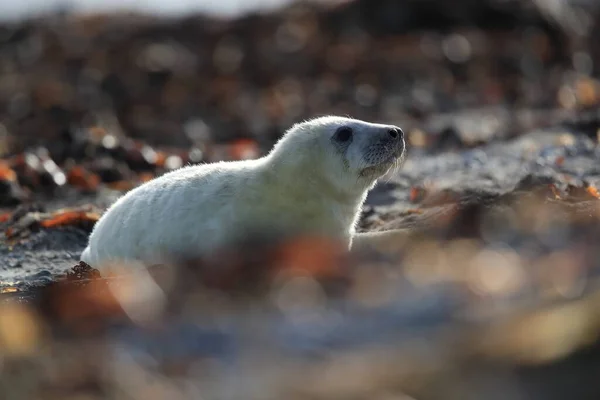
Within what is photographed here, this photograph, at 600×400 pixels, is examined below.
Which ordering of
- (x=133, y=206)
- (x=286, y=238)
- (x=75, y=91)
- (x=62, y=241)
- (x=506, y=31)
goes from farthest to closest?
(x=506, y=31)
(x=75, y=91)
(x=62, y=241)
(x=133, y=206)
(x=286, y=238)

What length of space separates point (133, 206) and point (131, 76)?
12.7m

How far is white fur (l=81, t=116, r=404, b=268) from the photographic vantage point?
5.86 m

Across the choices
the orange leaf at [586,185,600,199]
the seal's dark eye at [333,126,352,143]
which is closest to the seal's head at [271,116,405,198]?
the seal's dark eye at [333,126,352,143]

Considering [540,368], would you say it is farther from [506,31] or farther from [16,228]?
[506,31]

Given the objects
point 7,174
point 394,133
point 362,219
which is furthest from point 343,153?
point 7,174

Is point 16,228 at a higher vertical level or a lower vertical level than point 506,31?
higher

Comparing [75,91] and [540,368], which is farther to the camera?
[75,91]

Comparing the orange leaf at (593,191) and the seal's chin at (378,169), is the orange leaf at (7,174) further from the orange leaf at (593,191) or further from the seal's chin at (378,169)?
the orange leaf at (593,191)

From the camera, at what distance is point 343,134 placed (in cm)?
640

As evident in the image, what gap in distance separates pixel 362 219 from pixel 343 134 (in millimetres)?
1315

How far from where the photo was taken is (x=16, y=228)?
8.27 metres

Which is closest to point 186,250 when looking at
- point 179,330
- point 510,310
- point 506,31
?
point 179,330

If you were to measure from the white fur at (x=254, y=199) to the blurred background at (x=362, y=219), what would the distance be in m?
0.39

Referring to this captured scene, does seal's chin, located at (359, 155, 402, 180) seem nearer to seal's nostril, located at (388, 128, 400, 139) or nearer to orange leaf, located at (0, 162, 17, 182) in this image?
seal's nostril, located at (388, 128, 400, 139)
